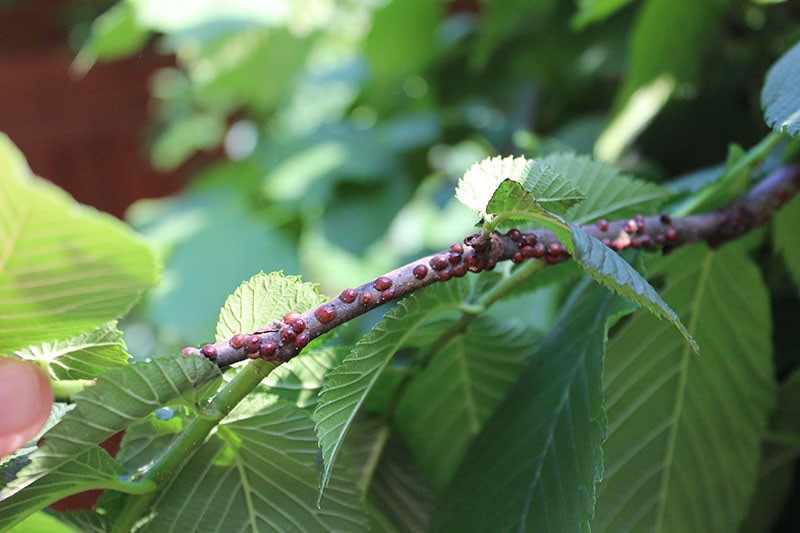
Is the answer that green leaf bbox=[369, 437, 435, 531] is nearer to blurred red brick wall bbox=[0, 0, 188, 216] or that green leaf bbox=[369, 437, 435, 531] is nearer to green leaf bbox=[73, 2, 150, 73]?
green leaf bbox=[73, 2, 150, 73]

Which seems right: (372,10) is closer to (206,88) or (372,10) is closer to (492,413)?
(206,88)

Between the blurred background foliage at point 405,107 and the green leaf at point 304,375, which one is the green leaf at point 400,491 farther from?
the blurred background foliage at point 405,107

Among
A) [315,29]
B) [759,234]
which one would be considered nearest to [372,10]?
[315,29]

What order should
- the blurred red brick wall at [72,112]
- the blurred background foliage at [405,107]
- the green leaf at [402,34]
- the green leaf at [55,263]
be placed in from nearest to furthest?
the green leaf at [55,263] < the blurred background foliage at [405,107] < the green leaf at [402,34] < the blurred red brick wall at [72,112]

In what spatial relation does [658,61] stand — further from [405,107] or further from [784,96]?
[405,107]

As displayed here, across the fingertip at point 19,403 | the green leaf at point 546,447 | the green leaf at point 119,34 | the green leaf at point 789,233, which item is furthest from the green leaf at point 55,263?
the green leaf at point 119,34

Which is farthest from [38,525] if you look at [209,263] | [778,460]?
[209,263]
